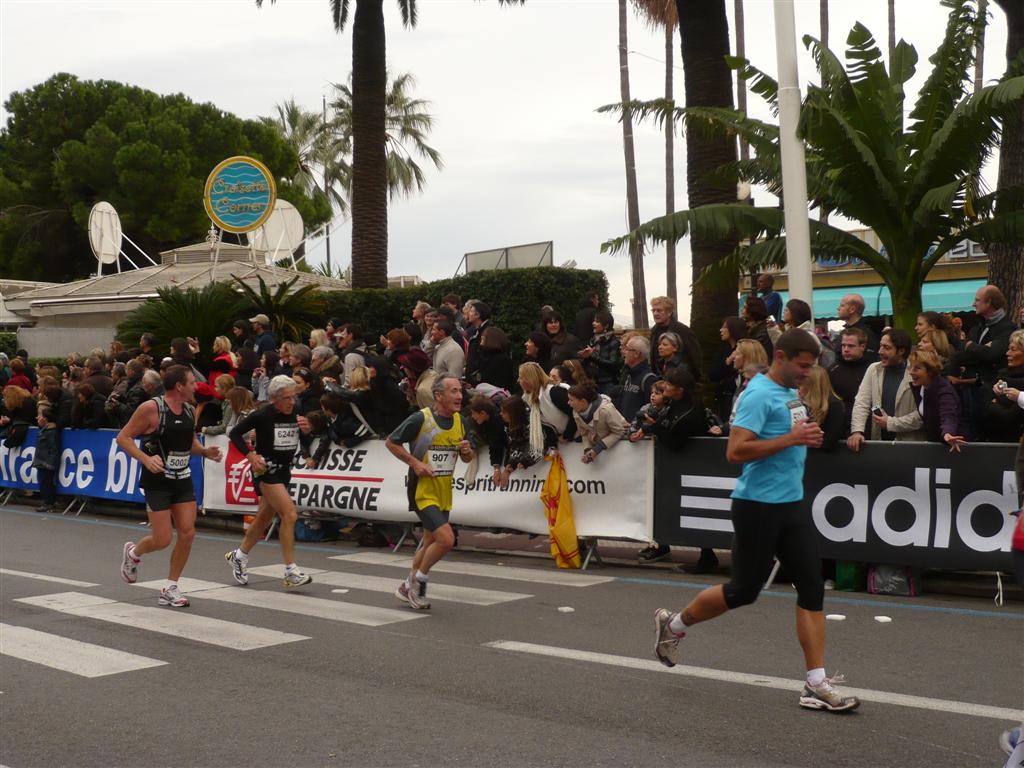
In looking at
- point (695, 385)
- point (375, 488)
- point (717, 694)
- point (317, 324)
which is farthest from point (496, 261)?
point (717, 694)

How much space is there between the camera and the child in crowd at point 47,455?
17406 mm

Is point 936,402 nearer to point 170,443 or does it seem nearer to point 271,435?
point 271,435

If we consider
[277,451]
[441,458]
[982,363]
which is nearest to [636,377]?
[441,458]

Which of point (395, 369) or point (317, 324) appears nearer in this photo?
point (395, 369)

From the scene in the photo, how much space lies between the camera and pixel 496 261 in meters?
21.1

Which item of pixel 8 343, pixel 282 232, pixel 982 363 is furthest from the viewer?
pixel 8 343

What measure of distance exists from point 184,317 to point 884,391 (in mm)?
14868

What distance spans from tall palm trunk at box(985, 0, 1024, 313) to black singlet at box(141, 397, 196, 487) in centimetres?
1128

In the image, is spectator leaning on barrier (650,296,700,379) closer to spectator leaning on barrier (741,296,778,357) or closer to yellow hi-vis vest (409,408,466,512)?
spectator leaning on barrier (741,296,778,357)

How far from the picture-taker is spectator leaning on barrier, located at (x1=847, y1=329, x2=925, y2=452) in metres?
9.52

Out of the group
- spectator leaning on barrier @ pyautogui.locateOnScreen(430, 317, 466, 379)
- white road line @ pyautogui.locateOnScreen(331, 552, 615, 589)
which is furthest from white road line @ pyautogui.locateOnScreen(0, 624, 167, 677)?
spectator leaning on barrier @ pyautogui.locateOnScreen(430, 317, 466, 379)

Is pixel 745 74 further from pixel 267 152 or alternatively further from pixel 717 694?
pixel 267 152

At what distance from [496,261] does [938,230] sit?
9585 millimetres

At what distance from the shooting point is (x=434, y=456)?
9.09 metres
